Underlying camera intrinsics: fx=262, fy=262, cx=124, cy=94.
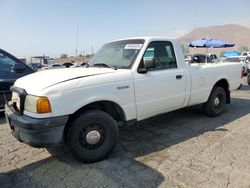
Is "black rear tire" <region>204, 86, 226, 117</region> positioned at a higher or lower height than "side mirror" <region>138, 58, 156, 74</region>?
lower

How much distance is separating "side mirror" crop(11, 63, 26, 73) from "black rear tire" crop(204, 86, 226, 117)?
446 cm

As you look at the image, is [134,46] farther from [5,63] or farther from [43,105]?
[5,63]

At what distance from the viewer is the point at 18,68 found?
628cm

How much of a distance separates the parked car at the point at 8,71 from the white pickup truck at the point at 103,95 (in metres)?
2.25

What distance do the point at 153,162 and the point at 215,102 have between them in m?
3.01

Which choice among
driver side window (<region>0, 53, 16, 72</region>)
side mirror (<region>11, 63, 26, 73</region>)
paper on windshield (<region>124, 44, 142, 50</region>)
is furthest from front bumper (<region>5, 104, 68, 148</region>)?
driver side window (<region>0, 53, 16, 72</region>)

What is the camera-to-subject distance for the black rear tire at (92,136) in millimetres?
3584

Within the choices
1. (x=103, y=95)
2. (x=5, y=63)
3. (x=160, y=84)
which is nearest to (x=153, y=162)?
(x=103, y=95)

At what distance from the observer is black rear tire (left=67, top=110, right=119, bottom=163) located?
3584mm

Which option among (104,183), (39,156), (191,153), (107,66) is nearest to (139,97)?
(107,66)

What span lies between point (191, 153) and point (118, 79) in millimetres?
1618

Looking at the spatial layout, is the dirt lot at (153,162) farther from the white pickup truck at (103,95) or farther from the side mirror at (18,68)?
the side mirror at (18,68)

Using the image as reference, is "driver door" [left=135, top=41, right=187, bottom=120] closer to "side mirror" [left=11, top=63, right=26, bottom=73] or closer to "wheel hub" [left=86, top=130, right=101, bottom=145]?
"wheel hub" [left=86, top=130, right=101, bottom=145]

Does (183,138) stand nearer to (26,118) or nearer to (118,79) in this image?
(118,79)
